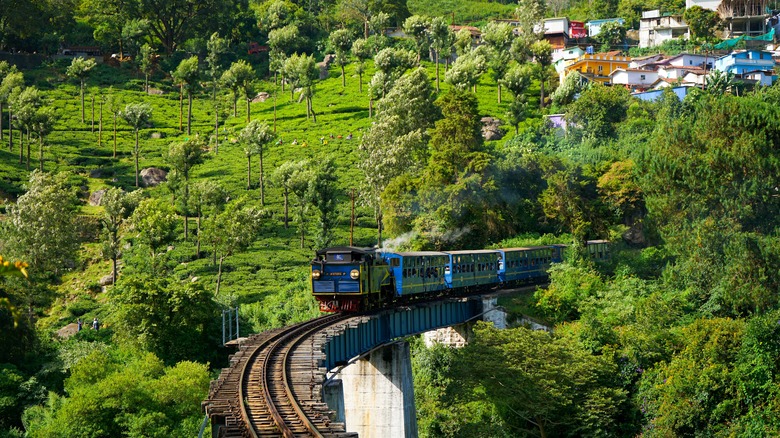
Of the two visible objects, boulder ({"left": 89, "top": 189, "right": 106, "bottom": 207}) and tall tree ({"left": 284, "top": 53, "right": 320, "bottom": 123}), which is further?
tall tree ({"left": 284, "top": 53, "right": 320, "bottom": 123})

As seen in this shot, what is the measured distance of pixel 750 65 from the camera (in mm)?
113438

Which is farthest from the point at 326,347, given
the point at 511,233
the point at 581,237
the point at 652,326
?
the point at 511,233

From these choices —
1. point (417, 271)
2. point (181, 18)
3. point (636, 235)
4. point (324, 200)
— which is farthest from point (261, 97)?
point (417, 271)

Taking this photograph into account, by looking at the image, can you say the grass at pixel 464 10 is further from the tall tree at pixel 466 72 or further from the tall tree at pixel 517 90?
the tall tree at pixel 517 90

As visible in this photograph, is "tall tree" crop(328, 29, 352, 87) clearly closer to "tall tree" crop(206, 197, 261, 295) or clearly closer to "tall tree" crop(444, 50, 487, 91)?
"tall tree" crop(444, 50, 487, 91)

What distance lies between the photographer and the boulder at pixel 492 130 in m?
102

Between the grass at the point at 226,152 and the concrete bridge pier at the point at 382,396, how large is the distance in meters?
17.8

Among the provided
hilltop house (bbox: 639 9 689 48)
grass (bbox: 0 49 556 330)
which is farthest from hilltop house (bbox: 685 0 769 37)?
grass (bbox: 0 49 556 330)

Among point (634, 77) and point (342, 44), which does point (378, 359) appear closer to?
point (634, 77)

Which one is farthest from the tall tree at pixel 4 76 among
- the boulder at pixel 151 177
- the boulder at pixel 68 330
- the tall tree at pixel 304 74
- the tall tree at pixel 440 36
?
the tall tree at pixel 440 36

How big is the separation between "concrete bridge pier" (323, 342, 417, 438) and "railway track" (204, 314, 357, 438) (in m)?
9.11

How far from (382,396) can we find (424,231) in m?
22.2

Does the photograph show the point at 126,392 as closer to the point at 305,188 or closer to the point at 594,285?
the point at 594,285

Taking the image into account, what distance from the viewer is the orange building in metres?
118
